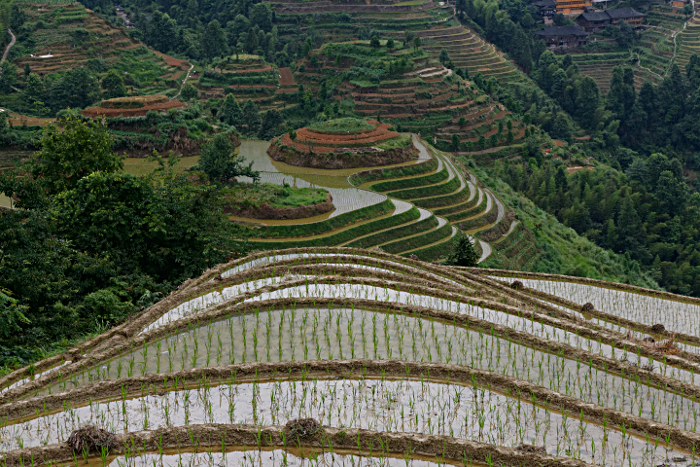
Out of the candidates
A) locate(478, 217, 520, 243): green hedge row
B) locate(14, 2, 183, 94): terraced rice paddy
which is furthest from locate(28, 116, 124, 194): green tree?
locate(14, 2, 183, 94): terraced rice paddy

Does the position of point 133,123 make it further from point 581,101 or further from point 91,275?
point 581,101

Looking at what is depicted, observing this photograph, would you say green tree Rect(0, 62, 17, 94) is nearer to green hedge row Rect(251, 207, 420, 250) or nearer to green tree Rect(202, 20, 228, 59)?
green tree Rect(202, 20, 228, 59)

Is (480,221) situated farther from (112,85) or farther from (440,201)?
(112,85)

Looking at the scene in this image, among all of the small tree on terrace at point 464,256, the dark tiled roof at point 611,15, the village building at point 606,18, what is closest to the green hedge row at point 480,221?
the small tree on terrace at point 464,256

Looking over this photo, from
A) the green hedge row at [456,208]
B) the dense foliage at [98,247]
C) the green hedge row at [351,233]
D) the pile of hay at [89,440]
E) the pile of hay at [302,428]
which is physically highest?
the pile of hay at [89,440]

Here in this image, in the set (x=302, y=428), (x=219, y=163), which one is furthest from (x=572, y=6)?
(x=302, y=428)

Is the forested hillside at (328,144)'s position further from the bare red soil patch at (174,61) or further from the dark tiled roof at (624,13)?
the dark tiled roof at (624,13)
